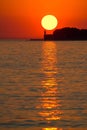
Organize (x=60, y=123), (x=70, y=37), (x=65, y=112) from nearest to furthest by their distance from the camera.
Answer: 1. (x=60, y=123)
2. (x=65, y=112)
3. (x=70, y=37)

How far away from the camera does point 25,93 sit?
59.6ft

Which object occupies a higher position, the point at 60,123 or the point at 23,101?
the point at 60,123

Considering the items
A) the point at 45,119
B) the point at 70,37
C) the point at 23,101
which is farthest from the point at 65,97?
the point at 70,37

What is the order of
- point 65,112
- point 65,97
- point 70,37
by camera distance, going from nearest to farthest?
1. point 65,112
2. point 65,97
3. point 70,37

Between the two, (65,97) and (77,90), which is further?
(77,90)

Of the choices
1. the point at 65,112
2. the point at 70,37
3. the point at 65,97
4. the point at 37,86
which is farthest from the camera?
the point at 70,37

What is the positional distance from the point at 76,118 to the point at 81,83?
29.6 feet

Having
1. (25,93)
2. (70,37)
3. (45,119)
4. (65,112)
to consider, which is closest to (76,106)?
(65,112)

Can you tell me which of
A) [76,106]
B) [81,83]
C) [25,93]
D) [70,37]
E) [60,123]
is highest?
[60,123]

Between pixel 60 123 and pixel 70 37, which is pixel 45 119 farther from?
pixel 70 37

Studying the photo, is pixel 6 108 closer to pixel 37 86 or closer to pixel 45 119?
pixel 45 119

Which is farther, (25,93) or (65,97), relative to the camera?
(25,93)

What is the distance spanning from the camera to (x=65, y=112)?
45.9 ft

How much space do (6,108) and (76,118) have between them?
224 cm
